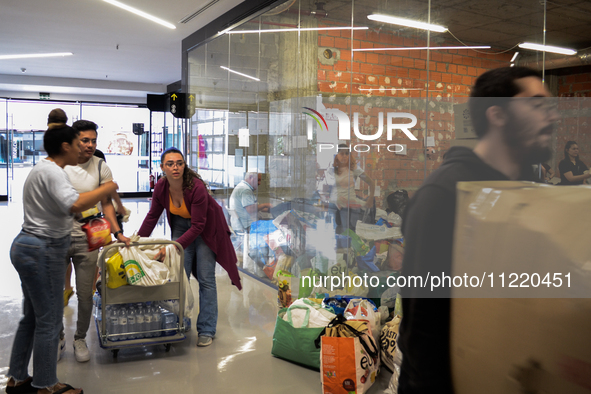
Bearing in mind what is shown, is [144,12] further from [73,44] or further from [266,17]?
[73,44]

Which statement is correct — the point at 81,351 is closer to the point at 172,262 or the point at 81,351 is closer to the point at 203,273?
the point at 172,262

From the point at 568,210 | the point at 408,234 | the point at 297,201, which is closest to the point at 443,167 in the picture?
the point at 408,234

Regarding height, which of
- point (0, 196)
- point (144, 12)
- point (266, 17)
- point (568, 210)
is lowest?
point (0, 196)

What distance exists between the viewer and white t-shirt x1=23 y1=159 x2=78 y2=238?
2.63 metres

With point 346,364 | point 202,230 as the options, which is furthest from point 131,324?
point 346,364

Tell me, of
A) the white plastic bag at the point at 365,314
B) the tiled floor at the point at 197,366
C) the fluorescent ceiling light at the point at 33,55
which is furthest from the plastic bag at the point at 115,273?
the fluorescent ceiling light at the point at 33,55

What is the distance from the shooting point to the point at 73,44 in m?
9.79

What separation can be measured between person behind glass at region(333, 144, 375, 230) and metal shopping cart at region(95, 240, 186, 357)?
1.55 metres

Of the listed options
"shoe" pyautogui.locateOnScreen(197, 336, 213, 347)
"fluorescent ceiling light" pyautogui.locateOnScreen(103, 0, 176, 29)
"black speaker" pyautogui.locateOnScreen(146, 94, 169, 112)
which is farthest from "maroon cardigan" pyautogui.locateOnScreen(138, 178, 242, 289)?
"black speaker" pyautogui.locateOnScreen(146, 94, 169, 112)

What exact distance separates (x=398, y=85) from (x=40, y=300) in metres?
2.84

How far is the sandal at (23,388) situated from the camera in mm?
2934

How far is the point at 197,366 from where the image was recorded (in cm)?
347

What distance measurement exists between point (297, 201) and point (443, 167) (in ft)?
13.9

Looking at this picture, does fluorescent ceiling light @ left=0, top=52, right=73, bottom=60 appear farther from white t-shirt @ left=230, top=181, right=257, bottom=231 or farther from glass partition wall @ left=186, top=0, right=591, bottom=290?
white t-shirt @ left=230, top=181, right=257, bottom=231
